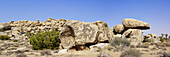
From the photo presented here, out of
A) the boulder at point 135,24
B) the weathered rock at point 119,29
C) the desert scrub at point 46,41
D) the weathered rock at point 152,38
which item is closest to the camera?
the desert scrub at point 46,41

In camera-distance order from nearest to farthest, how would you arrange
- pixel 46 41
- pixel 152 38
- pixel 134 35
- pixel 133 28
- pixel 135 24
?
pixel 46 41 → pixel 134 35 → pixel 135 24 → pixel 133 28 → pixel 152 38

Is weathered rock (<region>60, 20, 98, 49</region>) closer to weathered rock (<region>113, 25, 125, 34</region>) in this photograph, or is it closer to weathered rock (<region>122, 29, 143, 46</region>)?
weathered rock (<region>122, 29, 143, 46</region>)

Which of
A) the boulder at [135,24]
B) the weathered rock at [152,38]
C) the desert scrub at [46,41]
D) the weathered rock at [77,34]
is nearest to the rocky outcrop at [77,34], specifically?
the weathered rock at [77,34]

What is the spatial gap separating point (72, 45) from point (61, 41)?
1247 mm

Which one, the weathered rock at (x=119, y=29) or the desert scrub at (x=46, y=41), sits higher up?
the weathered rock at (x=119, y=29)

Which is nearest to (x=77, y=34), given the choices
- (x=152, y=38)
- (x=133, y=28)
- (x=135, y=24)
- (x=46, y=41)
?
(x=46, y=41)

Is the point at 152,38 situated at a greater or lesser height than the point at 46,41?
lesser

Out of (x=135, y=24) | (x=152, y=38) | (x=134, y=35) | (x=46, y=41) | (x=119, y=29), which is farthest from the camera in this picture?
→ (x=119, y=29)

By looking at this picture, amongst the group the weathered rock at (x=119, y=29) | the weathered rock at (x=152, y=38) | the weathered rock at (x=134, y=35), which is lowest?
the weathered rock at (x=152, y=38)

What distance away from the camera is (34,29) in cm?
4462

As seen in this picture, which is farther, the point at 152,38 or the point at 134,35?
the point at 152,38

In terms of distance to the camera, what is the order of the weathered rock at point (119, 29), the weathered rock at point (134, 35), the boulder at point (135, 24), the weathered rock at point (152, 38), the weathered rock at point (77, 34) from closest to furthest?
1. the weathered rock at point (77, 34)
2. the weathered rock at point (134, 35)
3. the boulder at point (135, 24)
4. the weathered rock at point (152, 38)
5. the weathered rock at point (119, 29)

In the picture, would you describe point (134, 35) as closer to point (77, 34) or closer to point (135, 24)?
point (135, 24)

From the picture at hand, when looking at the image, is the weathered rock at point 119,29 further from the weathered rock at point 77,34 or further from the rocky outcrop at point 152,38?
the weathered rock at point 77,34
